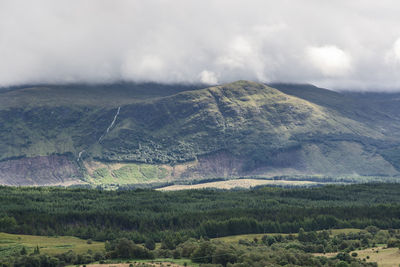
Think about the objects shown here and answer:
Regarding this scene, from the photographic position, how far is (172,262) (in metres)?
192

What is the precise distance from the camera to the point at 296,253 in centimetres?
19500

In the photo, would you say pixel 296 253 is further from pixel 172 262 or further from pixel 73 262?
pixel 73 262

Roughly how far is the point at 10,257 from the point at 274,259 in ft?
236

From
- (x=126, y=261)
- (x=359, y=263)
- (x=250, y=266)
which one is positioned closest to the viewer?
(x=250, y=266)

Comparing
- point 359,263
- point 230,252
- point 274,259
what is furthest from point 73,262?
point 359,263

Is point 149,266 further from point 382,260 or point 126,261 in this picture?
point 382,260

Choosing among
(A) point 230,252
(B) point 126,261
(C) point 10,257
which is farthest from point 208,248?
(C) point 10,257

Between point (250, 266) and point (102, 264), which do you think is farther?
point (102, 264)

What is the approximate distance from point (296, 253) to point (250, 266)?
28290 millimetres

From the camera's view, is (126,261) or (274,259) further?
(126,261)

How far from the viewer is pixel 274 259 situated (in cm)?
18112

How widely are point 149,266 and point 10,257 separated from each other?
43206 millimetres

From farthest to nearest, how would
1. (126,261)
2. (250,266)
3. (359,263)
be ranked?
(126,261)
(359,263)
(250,266)

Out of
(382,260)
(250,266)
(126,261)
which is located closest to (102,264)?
(126,261)
